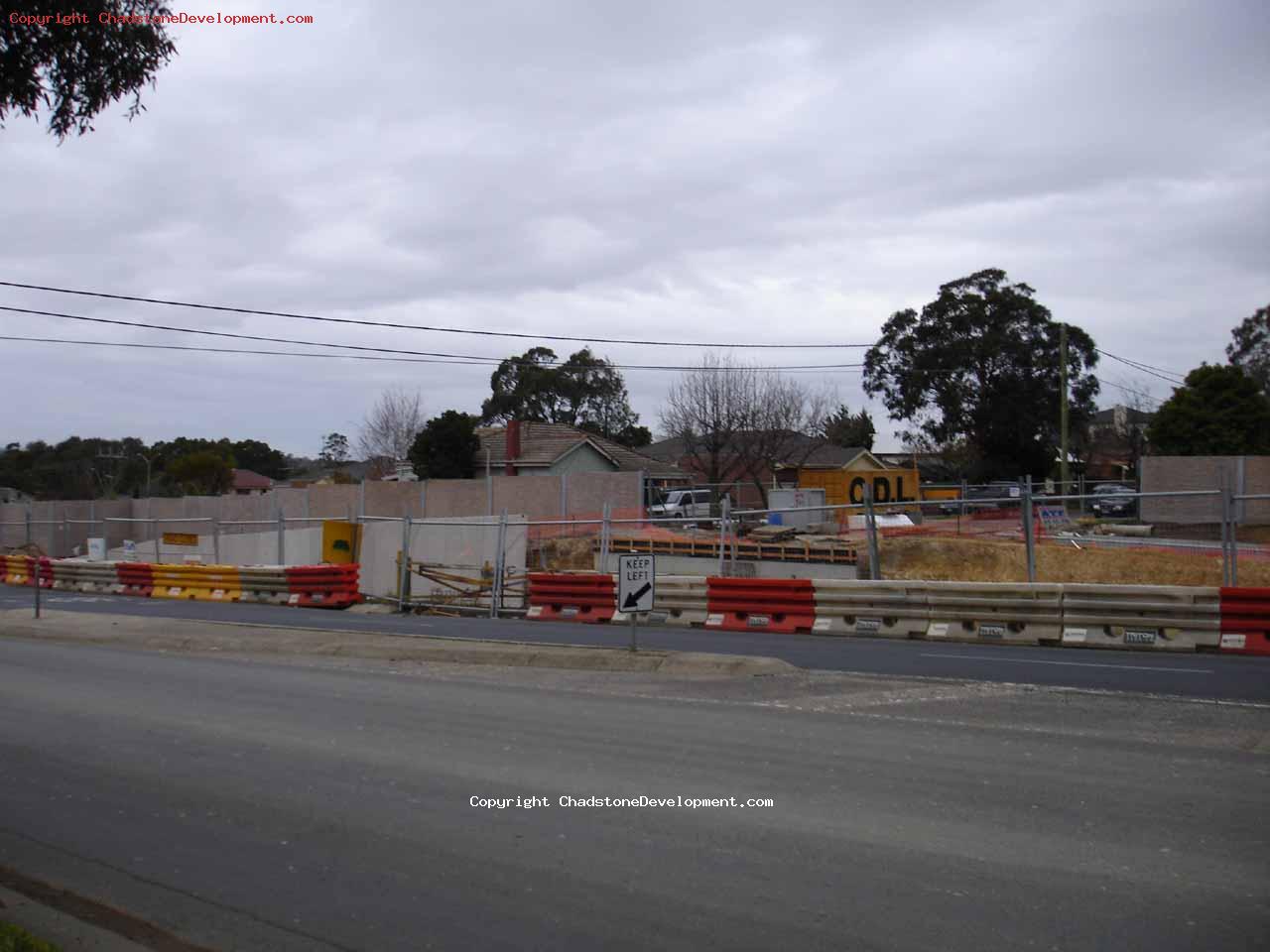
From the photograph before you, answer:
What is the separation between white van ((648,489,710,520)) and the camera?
4122cm

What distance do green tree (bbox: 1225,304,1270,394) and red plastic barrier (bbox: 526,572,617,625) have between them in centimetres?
4737

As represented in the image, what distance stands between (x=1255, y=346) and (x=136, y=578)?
177 feet

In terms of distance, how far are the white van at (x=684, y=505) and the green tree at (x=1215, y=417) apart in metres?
21.2

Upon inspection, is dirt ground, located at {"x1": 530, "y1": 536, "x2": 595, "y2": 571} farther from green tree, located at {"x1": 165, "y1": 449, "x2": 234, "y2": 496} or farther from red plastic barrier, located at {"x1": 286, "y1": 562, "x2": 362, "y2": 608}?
green tree, located at {"x1": 165, "y1": 449, "x2": 234, "y2": 496}

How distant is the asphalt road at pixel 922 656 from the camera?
12.3 m

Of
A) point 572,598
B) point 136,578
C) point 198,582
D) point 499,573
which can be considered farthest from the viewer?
point 136,578

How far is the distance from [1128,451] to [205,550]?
2110 inches

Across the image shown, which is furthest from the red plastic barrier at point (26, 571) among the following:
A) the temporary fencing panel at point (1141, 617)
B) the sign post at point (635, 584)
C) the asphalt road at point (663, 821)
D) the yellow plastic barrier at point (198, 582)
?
the temporary fencing panel at point (1141, 617)

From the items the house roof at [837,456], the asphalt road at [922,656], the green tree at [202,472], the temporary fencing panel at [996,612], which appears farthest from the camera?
the green tree at [202,472]

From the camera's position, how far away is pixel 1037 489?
196 ft

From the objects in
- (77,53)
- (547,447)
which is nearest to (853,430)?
(547,447)

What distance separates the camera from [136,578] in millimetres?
32188

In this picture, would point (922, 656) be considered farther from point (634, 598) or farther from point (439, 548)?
point (439, 548)

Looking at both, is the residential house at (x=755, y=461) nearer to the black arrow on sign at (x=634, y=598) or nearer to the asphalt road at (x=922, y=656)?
the asphalt road at (x=922, y=656)
